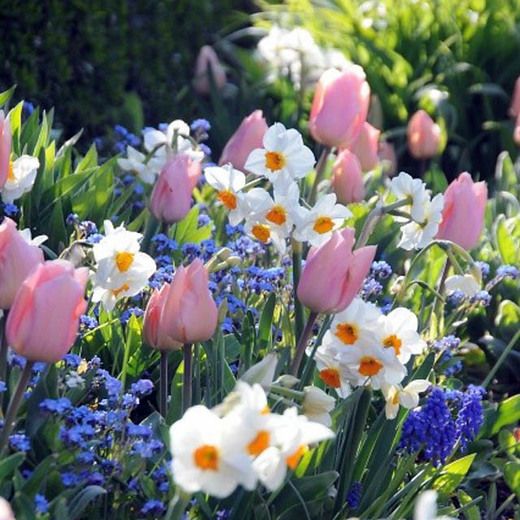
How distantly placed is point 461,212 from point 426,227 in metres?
0.27

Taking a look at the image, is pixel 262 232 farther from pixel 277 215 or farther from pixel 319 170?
pixel 319 170

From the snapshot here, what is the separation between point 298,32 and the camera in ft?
14.6

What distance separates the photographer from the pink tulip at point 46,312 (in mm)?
1748

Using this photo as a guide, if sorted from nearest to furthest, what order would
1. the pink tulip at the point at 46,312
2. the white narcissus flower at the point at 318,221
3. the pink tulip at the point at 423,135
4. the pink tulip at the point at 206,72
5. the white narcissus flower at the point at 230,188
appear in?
the pink tulip at the point at 46,312 → the white narcissus flower at the point at 318,221 → the white narcissus flower at the point at 230,188 → the pink tulip at the point at 423,135 → the pink tulip at the point at 206,72

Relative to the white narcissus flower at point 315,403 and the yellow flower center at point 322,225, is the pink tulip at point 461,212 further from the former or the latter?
the white narcissus flower at point 315,403

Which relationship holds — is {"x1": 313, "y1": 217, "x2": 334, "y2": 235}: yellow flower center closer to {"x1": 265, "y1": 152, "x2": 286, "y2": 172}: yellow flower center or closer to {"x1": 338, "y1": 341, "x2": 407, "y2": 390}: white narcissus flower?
{"x1": 265, "y1": 152, "x2": 286, "y2": 172}: yellow flower center

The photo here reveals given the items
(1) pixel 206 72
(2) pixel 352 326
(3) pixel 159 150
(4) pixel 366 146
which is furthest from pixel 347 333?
(1) pixel 206 72

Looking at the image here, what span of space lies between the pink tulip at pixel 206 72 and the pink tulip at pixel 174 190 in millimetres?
2080

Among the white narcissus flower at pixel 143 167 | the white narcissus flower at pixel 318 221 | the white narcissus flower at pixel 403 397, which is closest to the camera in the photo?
the white narcissus flower at pixel 403 397

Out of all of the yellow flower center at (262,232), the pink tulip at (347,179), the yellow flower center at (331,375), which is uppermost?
the yellow flower center at (262,232)

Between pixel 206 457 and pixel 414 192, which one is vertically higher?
pixel 206 457

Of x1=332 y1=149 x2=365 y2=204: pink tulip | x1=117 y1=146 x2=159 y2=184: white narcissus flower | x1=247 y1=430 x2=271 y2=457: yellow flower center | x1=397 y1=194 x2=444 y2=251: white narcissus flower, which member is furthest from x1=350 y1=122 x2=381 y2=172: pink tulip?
x1=247 y1=430 x2=271 y2=457: yellow flower center

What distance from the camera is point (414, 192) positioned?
2.39 metres

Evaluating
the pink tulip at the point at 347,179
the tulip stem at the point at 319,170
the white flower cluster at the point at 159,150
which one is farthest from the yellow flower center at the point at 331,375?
the pink tulip at the point at 347,179
